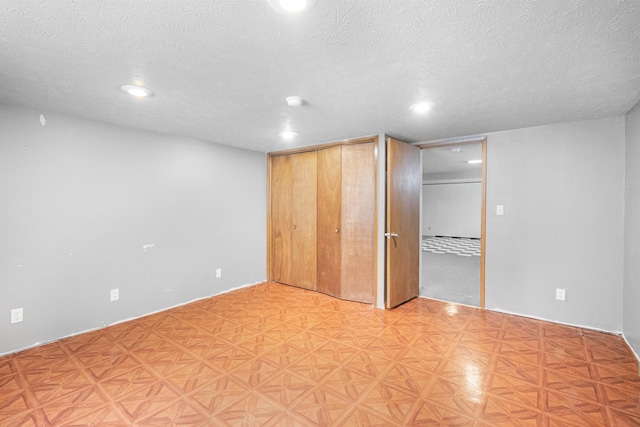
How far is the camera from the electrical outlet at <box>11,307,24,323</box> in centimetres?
246

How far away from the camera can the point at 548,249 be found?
10.2 feet

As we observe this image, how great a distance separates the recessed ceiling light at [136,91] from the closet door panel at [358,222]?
2.29 meters

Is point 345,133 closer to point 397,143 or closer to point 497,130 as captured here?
point 397,143

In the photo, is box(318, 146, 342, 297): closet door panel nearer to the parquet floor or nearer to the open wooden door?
the open wooden door

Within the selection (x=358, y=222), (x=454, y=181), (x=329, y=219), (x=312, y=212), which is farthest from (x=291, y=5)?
(x=454, y=181)

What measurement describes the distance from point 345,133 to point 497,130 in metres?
1.64

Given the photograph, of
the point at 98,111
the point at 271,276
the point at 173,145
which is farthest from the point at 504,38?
the point at 271,276

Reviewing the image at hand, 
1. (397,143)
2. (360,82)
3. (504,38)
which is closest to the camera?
(504,38)

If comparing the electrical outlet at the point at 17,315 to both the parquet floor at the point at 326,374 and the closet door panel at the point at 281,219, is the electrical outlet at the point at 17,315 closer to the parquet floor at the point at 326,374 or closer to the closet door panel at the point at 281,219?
the parquet floor at the point at 326,374

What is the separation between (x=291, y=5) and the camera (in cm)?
122

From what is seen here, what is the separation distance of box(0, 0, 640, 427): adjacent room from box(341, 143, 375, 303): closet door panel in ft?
0.10

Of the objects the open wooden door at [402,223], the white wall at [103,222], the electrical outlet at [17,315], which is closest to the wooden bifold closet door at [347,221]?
the open wooden door at [402,223]

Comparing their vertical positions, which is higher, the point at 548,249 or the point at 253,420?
the point at 548,249

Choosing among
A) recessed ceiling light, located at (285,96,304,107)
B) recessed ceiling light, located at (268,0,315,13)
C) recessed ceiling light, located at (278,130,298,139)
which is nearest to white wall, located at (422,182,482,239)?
recessed ceiling light, located at (278,130,298,139)
